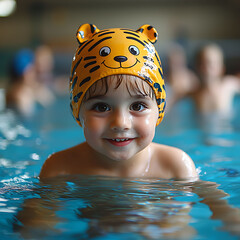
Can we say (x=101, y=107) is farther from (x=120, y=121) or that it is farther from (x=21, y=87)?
(x=21, y=87)

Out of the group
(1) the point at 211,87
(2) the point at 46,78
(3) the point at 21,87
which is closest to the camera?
(1) the point at 211,87

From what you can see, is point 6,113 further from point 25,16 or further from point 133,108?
point 25,16

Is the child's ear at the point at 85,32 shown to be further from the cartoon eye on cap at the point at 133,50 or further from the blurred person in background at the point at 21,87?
the blurred person in background at the point at 21,87

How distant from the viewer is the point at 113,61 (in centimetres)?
212

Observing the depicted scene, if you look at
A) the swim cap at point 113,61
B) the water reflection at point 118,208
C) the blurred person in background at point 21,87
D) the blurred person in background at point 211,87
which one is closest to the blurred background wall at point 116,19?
the blurred person in background at point 21,87

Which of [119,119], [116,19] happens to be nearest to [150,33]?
[119,119]

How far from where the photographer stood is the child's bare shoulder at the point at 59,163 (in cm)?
246

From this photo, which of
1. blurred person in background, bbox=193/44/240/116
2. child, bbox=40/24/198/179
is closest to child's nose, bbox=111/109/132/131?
child, bbox=40/24/198/179

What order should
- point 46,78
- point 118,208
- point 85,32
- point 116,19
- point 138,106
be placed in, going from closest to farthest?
1. point 118,208
2. point 138,106
3. point 85,32
4. point 46,78
5. point 116,19

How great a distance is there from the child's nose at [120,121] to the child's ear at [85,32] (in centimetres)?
55

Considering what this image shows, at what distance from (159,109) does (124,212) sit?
2.10 feet

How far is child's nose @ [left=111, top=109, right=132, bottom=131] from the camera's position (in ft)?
6.62

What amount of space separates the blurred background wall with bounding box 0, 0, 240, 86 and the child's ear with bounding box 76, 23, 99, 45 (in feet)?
50.9

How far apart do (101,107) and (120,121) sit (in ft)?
0.48
